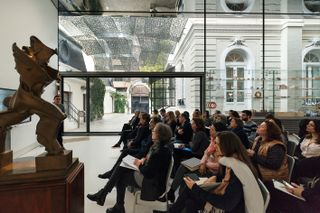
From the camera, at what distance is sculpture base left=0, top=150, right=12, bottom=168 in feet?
4.58

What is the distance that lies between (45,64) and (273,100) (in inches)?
373

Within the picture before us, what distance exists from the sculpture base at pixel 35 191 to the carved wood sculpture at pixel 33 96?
16 centimetres

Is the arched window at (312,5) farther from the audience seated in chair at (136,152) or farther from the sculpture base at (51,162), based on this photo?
the sculpture base at (51,162)

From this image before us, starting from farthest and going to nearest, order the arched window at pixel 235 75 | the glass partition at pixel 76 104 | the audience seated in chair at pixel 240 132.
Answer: the glass partition at pixel 76 104 < the arched window at pixel 235 75 < the audience seated in chair at pixel 240 132

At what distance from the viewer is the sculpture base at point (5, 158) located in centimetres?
139

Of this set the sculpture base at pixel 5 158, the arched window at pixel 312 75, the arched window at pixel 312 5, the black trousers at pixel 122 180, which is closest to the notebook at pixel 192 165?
the black trousers at pixel 122 180

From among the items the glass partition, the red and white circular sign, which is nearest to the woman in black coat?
the red and white circular sign

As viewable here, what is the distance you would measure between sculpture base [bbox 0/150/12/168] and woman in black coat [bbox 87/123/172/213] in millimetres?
1454

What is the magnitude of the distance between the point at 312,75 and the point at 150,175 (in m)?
9.36

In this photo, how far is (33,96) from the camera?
136 centimetres

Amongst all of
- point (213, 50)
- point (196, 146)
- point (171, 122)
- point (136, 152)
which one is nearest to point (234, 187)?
point (196, 146)

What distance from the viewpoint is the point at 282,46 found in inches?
376

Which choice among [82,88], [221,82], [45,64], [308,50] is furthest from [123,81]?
[45,64]

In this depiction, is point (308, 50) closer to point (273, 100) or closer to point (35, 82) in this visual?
point (273, 100)
